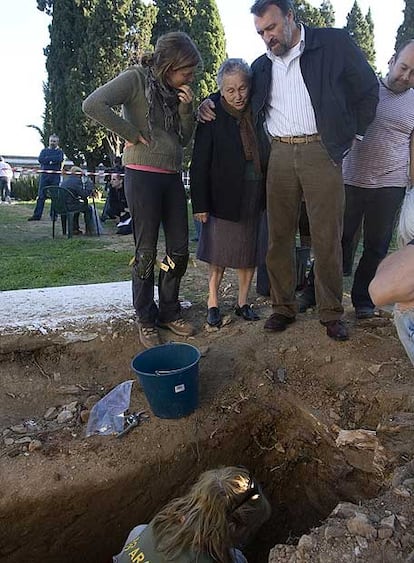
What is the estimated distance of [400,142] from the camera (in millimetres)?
3322

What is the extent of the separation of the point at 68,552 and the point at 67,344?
128cm

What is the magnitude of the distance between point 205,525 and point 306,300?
7.51 feet

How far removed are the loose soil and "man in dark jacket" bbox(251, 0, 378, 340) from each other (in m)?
0.39

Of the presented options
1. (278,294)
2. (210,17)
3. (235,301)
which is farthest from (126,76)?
(210,17)

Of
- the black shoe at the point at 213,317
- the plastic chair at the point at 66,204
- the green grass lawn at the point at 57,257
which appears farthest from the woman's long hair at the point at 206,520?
the plastic chair at the point at 66,204

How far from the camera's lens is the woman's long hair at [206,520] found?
6.28 ft

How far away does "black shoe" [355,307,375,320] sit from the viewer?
3.64 meters

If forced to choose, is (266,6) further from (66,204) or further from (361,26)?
(361,26)

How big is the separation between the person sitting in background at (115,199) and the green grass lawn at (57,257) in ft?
1.06

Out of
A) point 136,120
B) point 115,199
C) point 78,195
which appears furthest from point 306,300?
point 115,199

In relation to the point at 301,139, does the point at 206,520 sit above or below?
below

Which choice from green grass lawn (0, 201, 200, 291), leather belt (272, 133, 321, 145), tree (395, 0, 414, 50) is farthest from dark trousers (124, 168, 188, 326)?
tree (395, 0, 414, 50)

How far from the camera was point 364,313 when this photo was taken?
12.0 ft

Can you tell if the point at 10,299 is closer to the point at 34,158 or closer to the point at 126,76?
the point at 126,76
